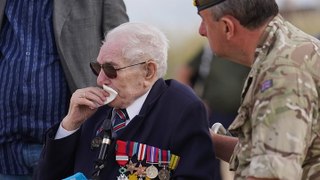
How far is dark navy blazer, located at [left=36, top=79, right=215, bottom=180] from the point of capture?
11.7ft

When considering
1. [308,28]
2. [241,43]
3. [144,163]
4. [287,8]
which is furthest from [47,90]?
[308,28]

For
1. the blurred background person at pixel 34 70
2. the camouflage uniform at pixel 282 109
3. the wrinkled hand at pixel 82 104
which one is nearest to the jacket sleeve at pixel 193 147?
the wrinkled hand at pixel 82 104

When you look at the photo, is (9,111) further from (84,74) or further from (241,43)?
(241,43)

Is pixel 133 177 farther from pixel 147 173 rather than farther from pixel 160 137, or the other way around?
pixel 160 137

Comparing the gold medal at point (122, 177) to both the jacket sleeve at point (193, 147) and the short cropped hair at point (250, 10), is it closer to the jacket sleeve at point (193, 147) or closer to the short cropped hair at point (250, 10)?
the jacket sleeve at point (193, 147)

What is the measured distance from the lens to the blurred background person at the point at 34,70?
4.23 meters

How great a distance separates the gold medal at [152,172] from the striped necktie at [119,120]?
0.27 metres

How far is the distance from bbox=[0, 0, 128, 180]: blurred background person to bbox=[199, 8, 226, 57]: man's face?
1.31 meters

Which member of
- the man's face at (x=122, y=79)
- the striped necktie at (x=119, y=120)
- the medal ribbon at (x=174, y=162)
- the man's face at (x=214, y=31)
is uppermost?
the man's face at (x=214, y=31)

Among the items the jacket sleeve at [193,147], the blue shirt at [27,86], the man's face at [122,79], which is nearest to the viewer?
the jacket sleeve at [193,147]

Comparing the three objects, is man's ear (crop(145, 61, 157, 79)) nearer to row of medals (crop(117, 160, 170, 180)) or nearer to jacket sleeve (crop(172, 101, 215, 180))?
jacket sleeve (crop(172, 101, 215, 180))

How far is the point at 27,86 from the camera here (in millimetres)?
4230

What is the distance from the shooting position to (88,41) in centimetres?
437

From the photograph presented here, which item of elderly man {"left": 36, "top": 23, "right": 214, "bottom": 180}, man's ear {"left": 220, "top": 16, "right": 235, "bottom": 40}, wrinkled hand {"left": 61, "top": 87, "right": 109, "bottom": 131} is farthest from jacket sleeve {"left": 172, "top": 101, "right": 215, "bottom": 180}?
man's ear {"left": 220, "top": 16, "right": 235, "bottom": 40}
